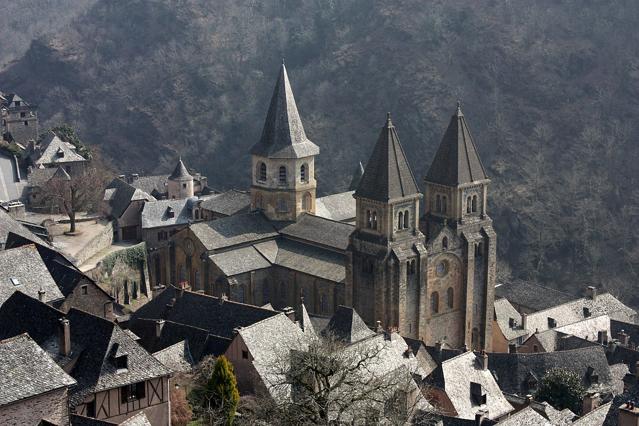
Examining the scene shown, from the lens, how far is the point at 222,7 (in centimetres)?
15100

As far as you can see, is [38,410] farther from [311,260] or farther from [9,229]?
[311,260]

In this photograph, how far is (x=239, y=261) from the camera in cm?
6662

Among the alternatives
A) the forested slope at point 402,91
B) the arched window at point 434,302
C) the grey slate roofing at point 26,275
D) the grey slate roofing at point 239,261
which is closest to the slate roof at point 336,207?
the grey slate roofing at point 239,261

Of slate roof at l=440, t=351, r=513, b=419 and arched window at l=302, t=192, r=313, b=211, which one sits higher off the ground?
arched window at l=302, t=192, r=313, b=211

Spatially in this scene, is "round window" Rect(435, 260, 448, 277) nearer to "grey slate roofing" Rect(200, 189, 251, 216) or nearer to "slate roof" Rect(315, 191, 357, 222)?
"slate roof" Rect(315, 191, 357, 222)

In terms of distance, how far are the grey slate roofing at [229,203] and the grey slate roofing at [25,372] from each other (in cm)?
3794

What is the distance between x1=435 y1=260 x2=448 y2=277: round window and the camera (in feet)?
208

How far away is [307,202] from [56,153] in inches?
1214

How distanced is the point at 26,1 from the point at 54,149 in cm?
10446

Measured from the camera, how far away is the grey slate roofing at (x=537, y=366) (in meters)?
56.8

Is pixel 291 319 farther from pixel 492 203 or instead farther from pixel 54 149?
pixel 492 203

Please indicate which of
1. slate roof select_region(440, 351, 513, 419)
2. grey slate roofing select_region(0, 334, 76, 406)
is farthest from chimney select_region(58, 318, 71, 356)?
slate roof select_region(440, 351, 513, 419)

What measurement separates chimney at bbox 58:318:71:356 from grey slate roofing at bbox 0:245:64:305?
25.6ft

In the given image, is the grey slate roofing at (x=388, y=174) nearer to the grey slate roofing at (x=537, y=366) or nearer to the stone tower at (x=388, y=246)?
the stone tower at (x=388, y=246)
